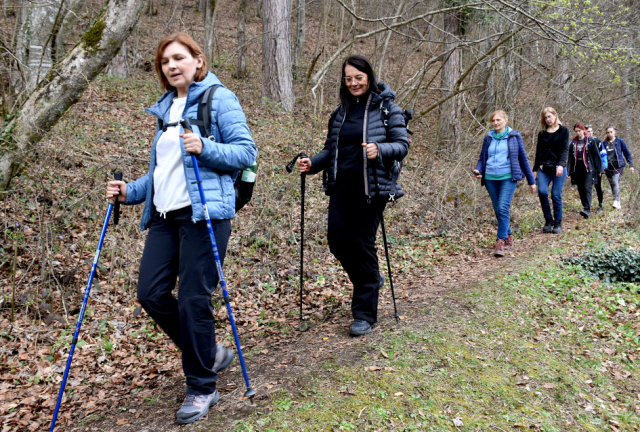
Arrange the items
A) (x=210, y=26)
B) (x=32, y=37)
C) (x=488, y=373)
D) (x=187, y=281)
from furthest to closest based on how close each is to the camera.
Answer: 1. (x=210, y=26)
2. (x=32, y=37)
3. (x=488, y=373)
4. (x=187, y=281)

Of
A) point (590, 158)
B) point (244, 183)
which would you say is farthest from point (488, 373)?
point (590, 158)

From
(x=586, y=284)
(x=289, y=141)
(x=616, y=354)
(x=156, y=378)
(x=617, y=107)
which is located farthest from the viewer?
(x=617, y=107)

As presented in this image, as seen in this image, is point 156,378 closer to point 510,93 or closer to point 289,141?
point 289,141

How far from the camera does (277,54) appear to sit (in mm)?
12789

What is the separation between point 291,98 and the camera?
1293cm

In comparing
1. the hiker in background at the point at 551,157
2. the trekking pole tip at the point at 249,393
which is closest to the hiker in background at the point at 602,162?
the hiker in background at the point at 551,157

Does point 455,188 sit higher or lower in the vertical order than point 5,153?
lower

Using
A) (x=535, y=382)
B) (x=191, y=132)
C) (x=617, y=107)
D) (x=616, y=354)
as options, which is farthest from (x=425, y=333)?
(x=617, y=107)

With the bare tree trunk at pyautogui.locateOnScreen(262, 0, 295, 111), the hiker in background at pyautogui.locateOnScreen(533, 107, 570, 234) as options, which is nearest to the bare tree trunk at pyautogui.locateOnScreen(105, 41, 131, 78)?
the bare tree trunk at pyautogui.locateOnScreen(262, 0, 295, 111)

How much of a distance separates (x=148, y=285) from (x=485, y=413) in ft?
8.23

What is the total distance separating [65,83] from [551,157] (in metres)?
8.18

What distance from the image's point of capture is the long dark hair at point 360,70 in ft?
13.9

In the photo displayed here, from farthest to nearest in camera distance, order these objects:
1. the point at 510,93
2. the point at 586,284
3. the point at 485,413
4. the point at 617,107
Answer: the point at 617,107 → the point at 510,93 → the point at 586,284 → the point at 485,413

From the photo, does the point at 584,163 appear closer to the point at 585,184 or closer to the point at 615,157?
the point at 585,184
